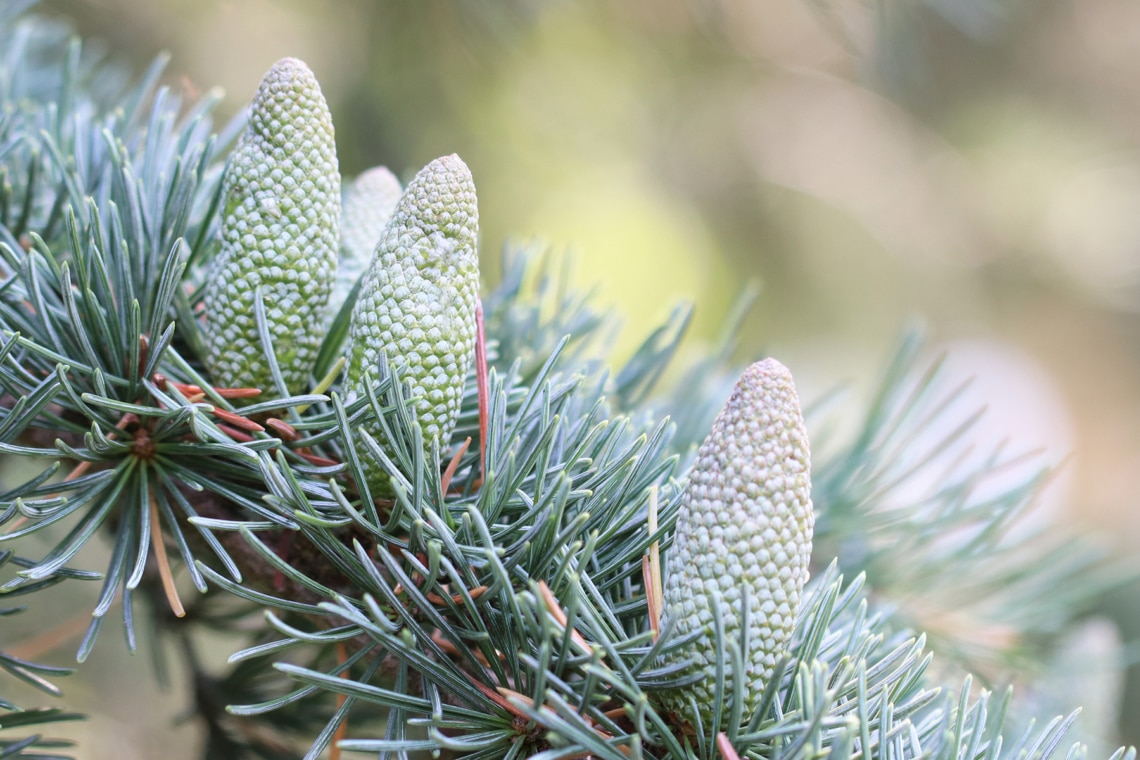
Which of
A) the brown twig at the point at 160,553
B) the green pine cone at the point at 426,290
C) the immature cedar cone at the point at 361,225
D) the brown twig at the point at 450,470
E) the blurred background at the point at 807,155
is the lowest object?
the brown twig at the point at 160,553

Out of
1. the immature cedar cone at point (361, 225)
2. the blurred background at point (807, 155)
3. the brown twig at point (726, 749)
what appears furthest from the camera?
the blurred background at point (807, 155)

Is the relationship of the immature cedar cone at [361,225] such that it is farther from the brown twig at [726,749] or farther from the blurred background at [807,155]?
the blurred background at [807,155]

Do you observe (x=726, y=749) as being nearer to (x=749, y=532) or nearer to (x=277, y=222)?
(x=749, y=532)

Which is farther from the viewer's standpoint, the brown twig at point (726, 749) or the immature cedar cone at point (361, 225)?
the immature cedar cone at point (361, 225)

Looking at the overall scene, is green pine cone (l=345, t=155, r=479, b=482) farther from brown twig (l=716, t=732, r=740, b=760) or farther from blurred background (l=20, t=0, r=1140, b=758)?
blurred background (l=20, t=0, r=1140, b=758)

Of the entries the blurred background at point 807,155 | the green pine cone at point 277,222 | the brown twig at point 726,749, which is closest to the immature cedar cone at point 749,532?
the brown twig at point 726,749

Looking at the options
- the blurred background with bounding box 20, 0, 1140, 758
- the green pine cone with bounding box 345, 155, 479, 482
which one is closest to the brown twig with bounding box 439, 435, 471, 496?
the green pine cone with bounding box 345, 155, 479, 482
